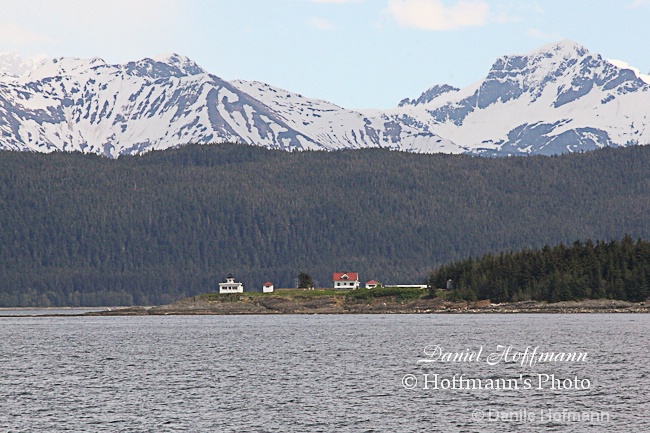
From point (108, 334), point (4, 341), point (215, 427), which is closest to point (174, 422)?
point (215, 427)

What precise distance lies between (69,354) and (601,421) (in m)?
72.2

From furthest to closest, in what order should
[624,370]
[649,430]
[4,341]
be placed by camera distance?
[4,341] → [624,370] → [649,430]

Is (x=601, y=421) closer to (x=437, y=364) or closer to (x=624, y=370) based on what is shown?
(x=624, y=370)

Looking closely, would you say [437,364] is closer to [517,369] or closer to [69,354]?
Answer: [517,369]

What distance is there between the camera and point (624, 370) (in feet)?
354

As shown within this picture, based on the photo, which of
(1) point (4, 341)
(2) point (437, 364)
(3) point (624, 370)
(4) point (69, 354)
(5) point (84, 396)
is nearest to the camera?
(5) point (84, 396)

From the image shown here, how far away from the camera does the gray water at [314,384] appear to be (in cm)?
8188

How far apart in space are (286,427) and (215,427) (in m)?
4.67

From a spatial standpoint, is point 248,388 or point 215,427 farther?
point 248,388

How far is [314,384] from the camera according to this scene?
101125mm

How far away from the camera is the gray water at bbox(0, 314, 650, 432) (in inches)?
3223

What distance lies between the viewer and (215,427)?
80.5m

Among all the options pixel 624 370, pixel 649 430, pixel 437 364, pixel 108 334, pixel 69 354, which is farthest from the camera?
pixel 108 334

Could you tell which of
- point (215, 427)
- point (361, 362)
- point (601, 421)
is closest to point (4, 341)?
point (361, 362)
